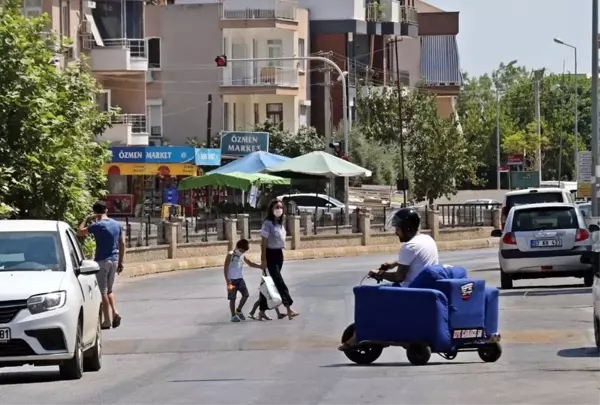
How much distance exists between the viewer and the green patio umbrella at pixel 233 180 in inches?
1986

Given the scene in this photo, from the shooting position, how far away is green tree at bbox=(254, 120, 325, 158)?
74.4 m

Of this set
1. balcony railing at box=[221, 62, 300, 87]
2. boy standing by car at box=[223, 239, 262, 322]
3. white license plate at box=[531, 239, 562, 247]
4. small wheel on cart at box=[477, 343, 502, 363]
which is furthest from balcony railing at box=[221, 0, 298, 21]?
small wheel on cart at box=[477, 343, 502, 363]

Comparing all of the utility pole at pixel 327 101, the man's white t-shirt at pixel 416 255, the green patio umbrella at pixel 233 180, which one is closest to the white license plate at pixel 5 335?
the man's white t-shirt at pixel 416 255

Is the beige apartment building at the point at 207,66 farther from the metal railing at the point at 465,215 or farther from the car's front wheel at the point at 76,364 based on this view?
the car's front wheel at the point at 76,364

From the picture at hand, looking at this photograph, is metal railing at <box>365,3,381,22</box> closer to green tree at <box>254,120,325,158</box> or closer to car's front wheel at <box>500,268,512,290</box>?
green tree at <box>254,120,325,158</box>

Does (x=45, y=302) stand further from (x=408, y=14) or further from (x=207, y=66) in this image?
(x=408, y=14)

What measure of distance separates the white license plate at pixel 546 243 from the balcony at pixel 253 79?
46.6m

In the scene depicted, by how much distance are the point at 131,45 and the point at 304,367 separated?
50859 mm

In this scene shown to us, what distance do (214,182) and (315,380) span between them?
→ 1469 inches

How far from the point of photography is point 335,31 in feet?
273

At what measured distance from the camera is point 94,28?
6284cm

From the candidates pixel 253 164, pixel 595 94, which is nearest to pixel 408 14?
pixel 253 164

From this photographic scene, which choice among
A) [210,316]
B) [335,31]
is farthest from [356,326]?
[335,31]

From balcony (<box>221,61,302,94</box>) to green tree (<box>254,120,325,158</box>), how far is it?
182 centimetres
